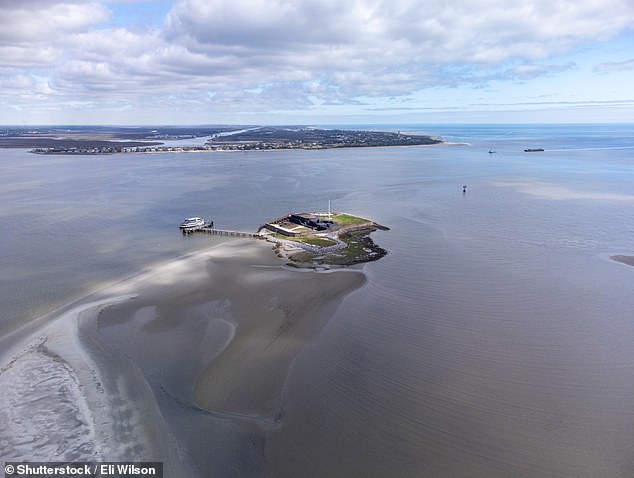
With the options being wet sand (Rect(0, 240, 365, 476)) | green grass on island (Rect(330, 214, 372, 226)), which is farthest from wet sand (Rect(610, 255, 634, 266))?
green grass on island (Rect(330, 214, 372, 226))

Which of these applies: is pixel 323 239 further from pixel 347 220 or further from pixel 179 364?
pixel 179 364

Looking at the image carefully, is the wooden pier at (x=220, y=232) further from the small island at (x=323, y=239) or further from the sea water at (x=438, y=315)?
the sea water at (x=438, y=315)

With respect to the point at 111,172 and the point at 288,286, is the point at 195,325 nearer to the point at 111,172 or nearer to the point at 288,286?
the point at 288,286

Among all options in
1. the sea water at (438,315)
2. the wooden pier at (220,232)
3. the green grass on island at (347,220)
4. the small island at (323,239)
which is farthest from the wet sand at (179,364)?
the green grass on island at (347,220)

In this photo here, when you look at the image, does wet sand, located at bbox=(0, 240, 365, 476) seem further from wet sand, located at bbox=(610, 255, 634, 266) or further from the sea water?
wet sand, located at bbox=(610, 255, 634, 266)

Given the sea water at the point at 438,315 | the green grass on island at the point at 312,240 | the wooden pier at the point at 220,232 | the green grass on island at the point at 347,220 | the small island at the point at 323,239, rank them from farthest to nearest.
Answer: the green grass on island at the point at 347,220 → the wooden pier at the point at 220,232 → the green grass on island at the point at 312,240 → the small island at the point at 323,239 → the sea water at the point at 438,315

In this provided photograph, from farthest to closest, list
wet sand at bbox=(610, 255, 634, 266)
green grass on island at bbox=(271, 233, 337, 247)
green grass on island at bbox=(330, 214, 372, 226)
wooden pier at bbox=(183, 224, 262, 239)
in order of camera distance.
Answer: green grass on island at bbox=(330, 214, 372, 226) → wooden pier at bbox=(183, 224, 262, 239) → green grass on island at bbox=(271, 233, 337, 247) → wet sand at bbox=(610, 255, 634, 266)

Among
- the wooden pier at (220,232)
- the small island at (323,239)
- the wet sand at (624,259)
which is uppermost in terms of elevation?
the small island at (323,239)
